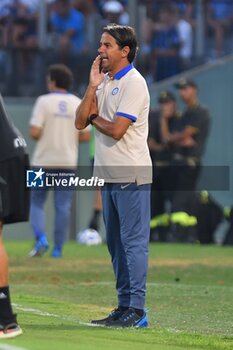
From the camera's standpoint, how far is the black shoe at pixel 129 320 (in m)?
9.04

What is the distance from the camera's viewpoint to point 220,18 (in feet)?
72.9

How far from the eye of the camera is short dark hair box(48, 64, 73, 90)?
53.4 feet

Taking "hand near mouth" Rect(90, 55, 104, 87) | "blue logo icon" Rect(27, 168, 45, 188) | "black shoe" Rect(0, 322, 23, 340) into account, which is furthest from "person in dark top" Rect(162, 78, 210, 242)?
"black shoe" Rect(0, 322, 23, 340)

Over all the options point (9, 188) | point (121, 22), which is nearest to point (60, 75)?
point (121, 22)

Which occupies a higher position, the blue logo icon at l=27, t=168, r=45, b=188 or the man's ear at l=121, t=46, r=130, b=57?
A: the man's ear at l=121, t=46, r=130, b=57

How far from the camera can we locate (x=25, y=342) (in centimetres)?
767

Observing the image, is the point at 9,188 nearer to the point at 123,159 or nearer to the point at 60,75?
the point at 123,159

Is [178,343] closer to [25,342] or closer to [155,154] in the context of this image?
[25,342]

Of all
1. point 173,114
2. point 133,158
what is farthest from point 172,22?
point 133,158

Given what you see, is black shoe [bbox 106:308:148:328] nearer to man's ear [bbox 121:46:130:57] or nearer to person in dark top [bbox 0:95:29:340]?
person in dark top [bbox 0:95:29:340]

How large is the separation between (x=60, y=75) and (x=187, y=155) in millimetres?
4504

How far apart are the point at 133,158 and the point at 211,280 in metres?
4.76

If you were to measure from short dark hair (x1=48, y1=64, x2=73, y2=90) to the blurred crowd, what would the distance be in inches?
→ 215

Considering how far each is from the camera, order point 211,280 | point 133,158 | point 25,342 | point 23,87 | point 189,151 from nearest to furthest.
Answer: point 25,342 < point 133,158 < point 211,280 < point 189,151 < point 23,87
